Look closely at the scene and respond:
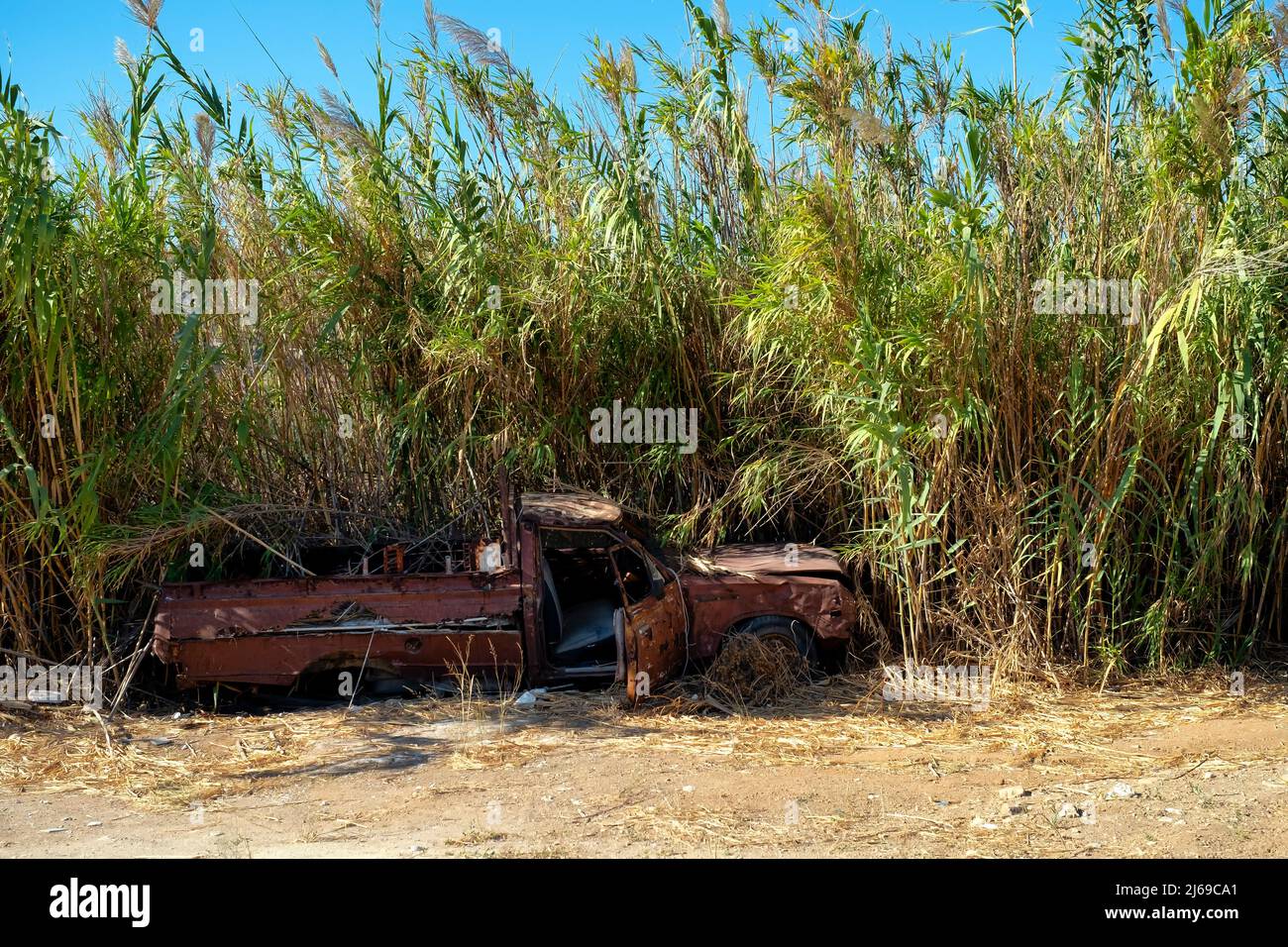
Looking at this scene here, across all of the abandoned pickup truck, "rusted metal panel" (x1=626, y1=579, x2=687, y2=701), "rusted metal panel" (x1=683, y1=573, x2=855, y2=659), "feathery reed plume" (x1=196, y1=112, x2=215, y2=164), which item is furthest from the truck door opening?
"feathery reed plume" (x1=196, y1=112, x2=215, y2=164)

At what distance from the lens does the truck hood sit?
7789mm

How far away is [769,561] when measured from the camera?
26.2 ft

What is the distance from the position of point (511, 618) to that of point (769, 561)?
174 cm

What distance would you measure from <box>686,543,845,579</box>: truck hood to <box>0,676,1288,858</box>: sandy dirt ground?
2.46ft

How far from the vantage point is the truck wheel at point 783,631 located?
302 inches

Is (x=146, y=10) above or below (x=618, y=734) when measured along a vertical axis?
above

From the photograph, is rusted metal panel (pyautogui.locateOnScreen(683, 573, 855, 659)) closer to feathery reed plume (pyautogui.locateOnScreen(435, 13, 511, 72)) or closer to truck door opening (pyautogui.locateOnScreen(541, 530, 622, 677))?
truck door opening (pyautogui.locateOnScreen(541, 530, 622, 677))

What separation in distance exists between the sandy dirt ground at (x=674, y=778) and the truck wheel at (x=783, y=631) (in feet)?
1.01

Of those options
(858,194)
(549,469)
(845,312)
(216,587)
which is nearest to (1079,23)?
(858,194)

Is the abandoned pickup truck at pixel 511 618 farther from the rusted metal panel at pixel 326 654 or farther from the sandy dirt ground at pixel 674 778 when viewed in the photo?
the sandy dirt ground at pixel 674 778

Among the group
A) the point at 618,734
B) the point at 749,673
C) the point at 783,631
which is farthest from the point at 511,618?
the point at 783,631

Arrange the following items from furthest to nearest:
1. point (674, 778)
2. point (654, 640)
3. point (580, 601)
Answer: point (580, 601) < point (654, 640) < point (674, 778)

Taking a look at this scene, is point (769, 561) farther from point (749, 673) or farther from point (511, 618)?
point (511, 618)

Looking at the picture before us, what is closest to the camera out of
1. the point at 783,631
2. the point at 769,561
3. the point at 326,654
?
the point at 326,654
